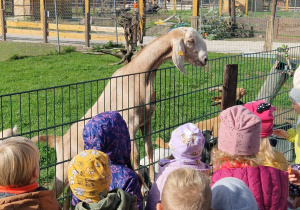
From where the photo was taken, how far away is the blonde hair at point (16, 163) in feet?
7.73

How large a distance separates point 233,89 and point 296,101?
4.14ft

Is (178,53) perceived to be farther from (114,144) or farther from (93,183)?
(93,183)

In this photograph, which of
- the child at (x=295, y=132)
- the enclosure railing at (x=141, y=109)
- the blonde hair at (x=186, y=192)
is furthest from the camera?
the enclosure railing at (x=141, y=109)

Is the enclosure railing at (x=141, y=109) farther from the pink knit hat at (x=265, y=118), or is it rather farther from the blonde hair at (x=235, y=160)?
the blonde hair at (x=235, y=160)

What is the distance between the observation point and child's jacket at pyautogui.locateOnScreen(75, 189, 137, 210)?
2361mm

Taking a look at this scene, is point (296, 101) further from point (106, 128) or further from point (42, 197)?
point (42, 197)

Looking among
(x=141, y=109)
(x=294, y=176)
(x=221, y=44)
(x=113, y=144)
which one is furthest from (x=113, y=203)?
(x=221, y=44)

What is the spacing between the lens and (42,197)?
97.7 inches

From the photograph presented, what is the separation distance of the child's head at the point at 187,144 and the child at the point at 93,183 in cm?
68

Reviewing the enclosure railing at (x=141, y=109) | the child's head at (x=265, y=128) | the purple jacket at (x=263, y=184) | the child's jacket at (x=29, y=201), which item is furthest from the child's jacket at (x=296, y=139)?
the child's jacket at (x=29, y=201)

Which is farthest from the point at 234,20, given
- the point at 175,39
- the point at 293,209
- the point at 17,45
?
the point at 293,209

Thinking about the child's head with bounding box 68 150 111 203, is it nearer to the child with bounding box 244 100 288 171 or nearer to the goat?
the child with bounding box 244 100 288 171

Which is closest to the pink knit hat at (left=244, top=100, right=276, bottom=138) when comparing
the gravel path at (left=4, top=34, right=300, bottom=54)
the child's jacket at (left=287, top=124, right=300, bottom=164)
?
the child's jacket at (left=287, top=124, right=300, bottom=164)

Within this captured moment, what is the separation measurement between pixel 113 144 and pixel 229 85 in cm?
246
